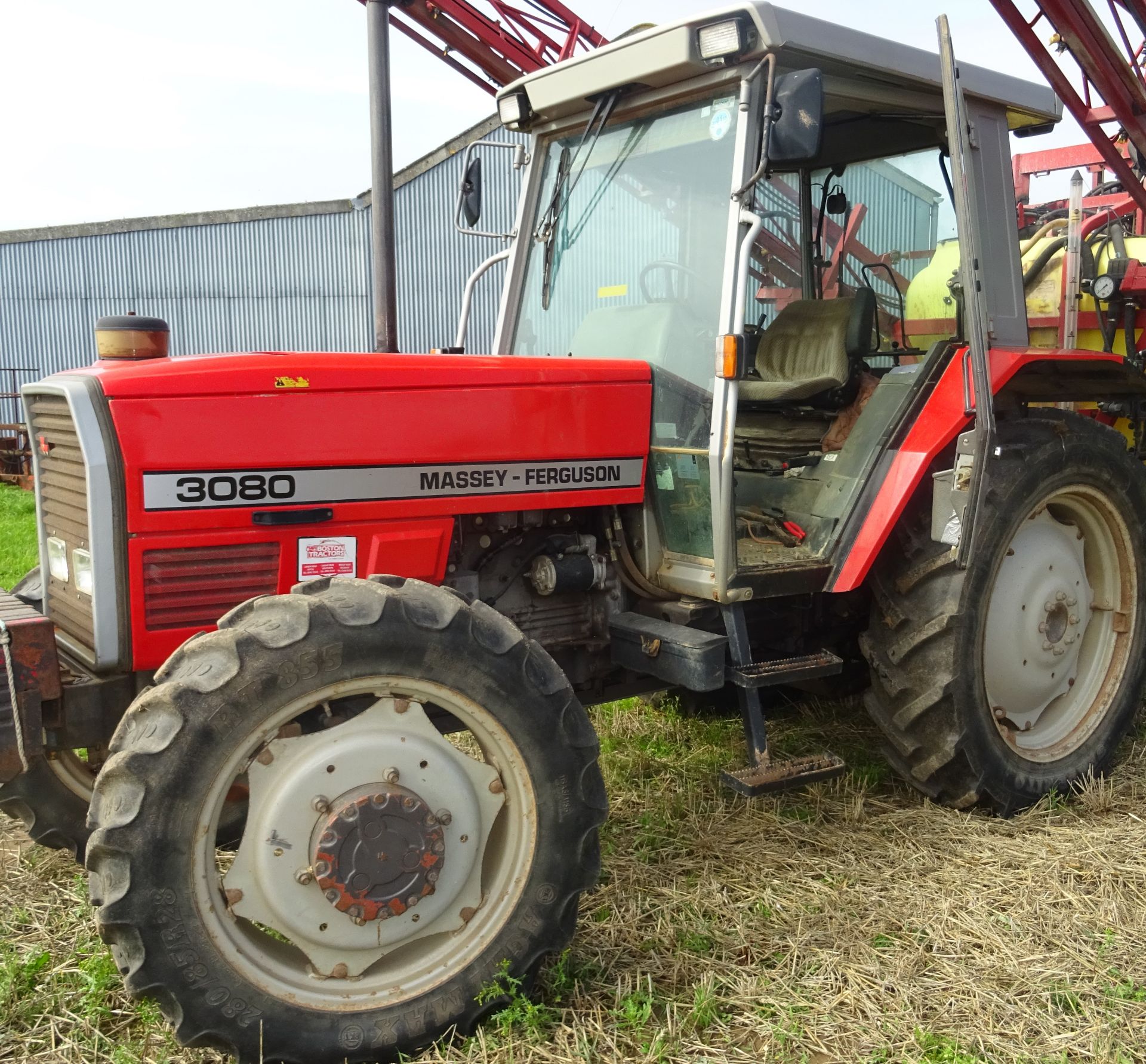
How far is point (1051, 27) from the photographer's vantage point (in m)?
6.95

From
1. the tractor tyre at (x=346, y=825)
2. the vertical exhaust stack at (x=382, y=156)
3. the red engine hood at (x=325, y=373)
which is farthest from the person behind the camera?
the vertical exhaust stack at (x=382, y=156)

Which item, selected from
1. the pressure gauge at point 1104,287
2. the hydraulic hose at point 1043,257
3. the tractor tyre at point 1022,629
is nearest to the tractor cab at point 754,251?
the tractor tyre at point 1022,629

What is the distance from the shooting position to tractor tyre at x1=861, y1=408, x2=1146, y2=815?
138 inches

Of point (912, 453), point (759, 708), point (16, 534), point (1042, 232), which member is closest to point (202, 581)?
point (759, 708)

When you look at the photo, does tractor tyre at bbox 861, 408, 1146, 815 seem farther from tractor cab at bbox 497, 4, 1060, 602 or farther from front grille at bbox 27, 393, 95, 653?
front grille at bbox 27, 393, 95, 653

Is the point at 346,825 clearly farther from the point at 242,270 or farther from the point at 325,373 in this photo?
the point at 242,270

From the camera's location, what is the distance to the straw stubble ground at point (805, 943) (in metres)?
2.49

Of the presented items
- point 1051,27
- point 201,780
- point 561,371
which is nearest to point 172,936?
point 201,780

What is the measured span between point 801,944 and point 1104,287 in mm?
3533

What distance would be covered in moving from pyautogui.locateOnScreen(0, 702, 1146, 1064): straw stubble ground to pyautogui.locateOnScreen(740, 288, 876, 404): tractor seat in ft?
4.73

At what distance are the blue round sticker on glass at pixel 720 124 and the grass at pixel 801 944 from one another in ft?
7.29

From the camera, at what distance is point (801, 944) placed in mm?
2895

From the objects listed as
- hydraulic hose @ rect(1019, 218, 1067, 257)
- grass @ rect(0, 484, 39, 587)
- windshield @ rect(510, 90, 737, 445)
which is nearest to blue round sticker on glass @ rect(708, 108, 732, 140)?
windshield @ rect(510, 90, 737, 445)

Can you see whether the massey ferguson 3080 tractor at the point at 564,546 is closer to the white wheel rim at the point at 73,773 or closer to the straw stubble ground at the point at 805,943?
the white wheel rim at the point at 73,773
